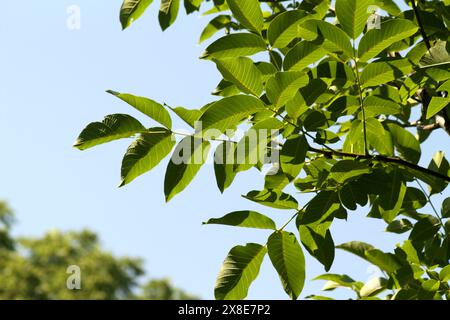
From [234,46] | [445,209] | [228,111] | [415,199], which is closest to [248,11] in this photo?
[234,46]

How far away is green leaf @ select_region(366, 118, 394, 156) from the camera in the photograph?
1.72 metres

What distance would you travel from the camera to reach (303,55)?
1.62m

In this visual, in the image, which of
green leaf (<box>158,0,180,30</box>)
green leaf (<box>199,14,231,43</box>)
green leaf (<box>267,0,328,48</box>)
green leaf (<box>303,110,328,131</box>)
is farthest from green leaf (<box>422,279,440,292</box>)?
green leaf (<box>199,14,231,43</box>)

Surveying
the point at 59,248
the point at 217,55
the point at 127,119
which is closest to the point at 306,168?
the point at 217,55

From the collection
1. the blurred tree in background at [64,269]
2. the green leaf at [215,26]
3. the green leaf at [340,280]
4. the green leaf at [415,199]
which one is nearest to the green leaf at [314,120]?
the green leaf at [415,199]

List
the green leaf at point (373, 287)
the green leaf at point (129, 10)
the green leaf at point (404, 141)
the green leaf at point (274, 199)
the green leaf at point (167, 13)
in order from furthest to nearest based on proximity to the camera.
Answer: the green leaf at point (373, 287) < the green leaf at point (167, 13) < the green leaf at point (129, 10) < the green leaf at point (404, 141) < the green leaf at point (274, 199)

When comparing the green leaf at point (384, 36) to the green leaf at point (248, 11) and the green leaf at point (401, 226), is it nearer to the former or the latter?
the green leaf at point (248, 11)

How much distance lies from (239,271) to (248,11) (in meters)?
0.80

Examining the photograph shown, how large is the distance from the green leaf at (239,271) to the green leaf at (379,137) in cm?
49

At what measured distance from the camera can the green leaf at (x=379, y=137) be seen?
1.72m

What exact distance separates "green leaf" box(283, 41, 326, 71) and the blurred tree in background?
2973 cm

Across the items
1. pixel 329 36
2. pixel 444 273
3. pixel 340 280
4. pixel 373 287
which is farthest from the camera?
pixel 340 280

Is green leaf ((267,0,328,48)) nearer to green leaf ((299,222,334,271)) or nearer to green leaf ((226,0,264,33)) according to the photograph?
green leaf ((226,0,264,33))

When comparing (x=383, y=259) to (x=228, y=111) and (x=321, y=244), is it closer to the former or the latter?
(x=321, y=244)
